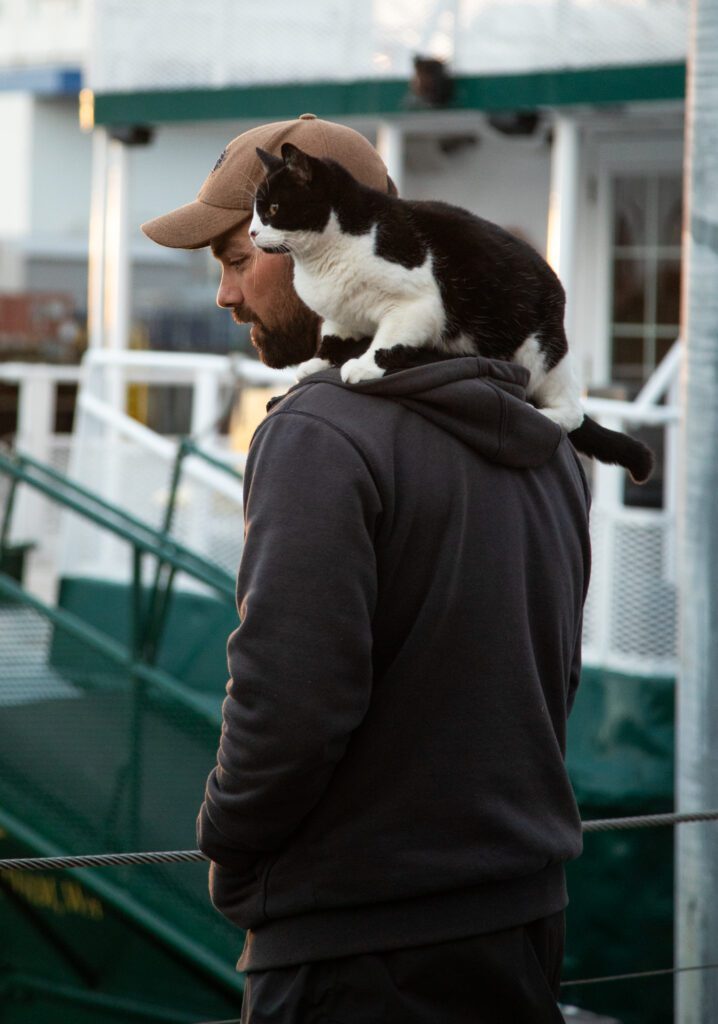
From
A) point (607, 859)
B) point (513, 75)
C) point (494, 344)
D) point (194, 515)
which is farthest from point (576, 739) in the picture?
point (494, 344)

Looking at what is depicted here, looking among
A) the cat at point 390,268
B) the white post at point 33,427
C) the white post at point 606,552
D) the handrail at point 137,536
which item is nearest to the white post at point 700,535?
the cat at point 390,268

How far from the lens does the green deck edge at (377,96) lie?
760 centimetres

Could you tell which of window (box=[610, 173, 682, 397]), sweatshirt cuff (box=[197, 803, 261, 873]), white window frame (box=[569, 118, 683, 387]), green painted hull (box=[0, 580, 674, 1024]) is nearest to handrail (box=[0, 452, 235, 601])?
green painted hull (box=[0, 580, 674, 1024])

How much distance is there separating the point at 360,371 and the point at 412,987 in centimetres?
81

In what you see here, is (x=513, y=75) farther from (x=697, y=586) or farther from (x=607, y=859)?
(x=697, y=586)

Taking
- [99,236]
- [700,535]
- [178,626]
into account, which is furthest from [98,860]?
[99,236]

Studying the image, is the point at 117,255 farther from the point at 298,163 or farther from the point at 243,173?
the point at 298,163

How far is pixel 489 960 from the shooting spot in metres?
1.85

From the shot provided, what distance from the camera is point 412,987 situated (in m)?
1.82

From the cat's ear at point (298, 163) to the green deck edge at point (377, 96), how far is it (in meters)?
5.87

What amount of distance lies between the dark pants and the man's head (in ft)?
3.04

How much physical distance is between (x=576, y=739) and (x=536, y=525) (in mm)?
4609

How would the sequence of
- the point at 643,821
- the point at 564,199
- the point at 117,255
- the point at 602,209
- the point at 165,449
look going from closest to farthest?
the point at 643,821 → the point at 165,449 → the point at 564,199 → the point at 117,255 → the point at 602,209

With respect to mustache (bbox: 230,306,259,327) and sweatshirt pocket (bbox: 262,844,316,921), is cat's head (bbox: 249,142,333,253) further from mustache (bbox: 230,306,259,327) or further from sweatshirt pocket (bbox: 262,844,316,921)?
sweatshirt pocket (bbox: 262,844,316,921)
